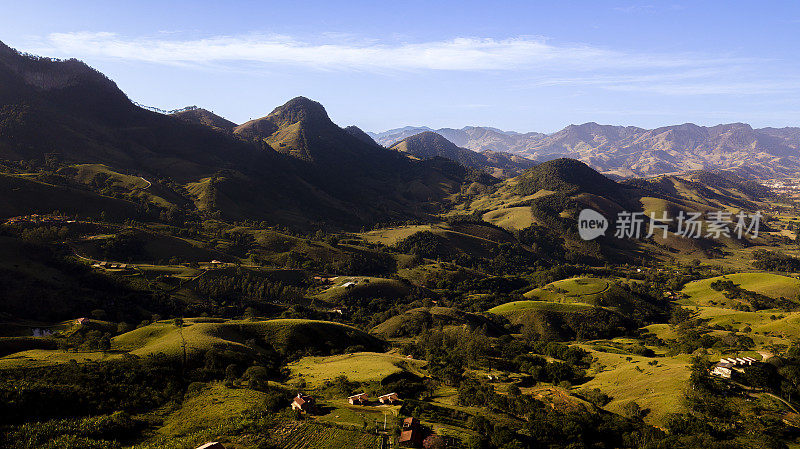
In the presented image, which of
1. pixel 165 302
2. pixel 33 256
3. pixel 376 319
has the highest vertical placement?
pixel 33 256

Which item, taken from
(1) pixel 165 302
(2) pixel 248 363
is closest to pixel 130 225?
(1) pixel 165 302

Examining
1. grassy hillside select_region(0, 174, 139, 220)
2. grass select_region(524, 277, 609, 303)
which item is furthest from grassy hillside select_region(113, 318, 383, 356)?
grassy hillside select_region(0, 174, 139, 220)

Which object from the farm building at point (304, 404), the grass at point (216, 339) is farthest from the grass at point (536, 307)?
the farm building at point (304, 404)

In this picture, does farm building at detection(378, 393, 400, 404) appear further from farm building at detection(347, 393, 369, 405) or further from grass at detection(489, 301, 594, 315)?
grass at detection(489, 301, 594, 315)

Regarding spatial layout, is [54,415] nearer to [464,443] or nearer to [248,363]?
[248,363]

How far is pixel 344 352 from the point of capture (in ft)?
299

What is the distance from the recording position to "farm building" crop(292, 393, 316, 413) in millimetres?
54469

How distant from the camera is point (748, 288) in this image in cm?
15888

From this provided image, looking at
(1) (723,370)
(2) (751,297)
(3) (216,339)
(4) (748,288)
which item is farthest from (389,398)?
(4) (748,288)

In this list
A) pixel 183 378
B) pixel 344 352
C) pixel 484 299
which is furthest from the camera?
pixel 484 299

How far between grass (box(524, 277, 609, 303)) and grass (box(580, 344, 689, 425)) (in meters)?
68.6

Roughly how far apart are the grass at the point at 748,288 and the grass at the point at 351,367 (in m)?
132

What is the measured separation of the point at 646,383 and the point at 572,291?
94023mm

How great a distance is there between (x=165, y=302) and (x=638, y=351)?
11717 cm
